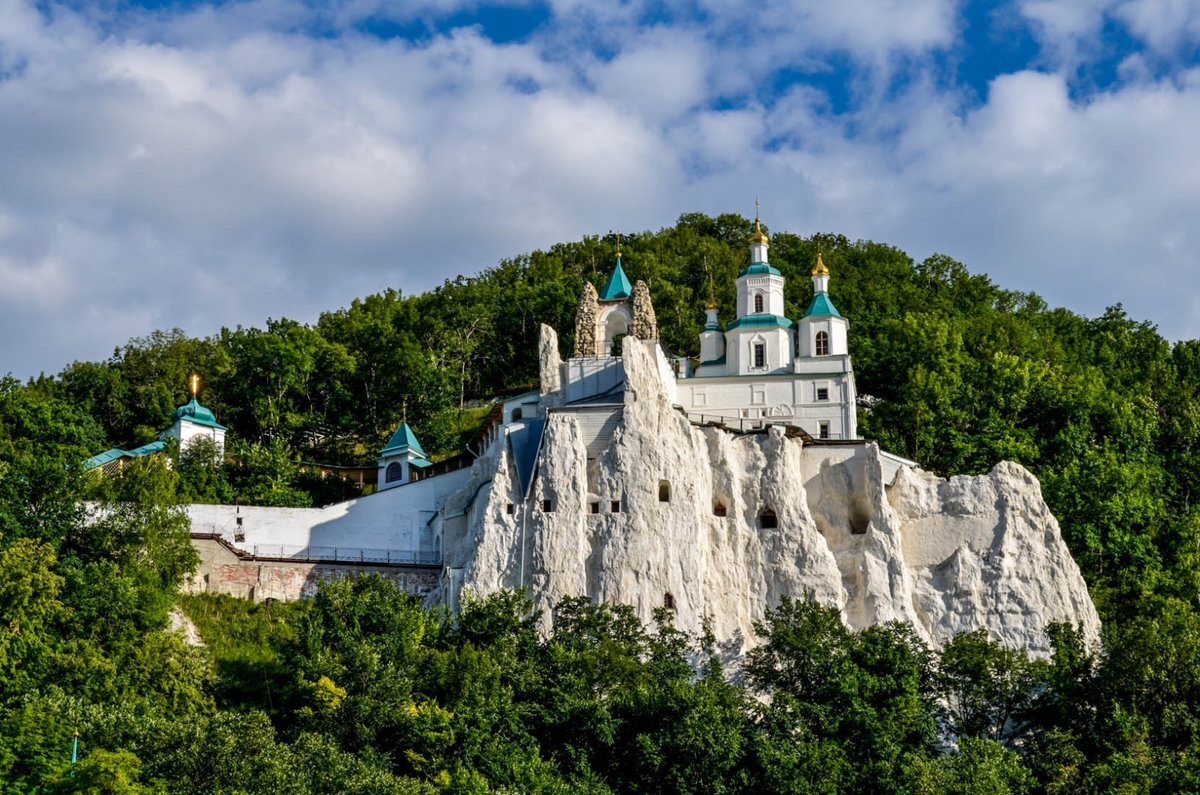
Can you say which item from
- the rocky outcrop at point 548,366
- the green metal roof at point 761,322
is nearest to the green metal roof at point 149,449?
the rocky outcrop at point 548,366

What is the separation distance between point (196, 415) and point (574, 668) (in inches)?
808

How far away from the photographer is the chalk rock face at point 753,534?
46938 mm

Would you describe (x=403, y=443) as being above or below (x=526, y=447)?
above

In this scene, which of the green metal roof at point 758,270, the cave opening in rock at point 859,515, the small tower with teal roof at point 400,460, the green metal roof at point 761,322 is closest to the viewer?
the cave opening in rock at point 859,515

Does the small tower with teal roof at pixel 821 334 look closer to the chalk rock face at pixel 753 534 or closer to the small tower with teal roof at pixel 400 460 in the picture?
the chalk rock face at pixel 753 534

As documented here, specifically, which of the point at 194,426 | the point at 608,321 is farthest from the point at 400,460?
the point at 608,321

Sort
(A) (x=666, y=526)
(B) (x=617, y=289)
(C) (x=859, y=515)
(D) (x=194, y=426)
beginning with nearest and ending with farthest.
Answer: (A) (x=666, y=526) < (C) (x=859, y=515) < (B) (x=617, y=289) < (D) (x=194, y=426)

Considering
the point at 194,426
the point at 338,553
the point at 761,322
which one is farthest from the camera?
the point at 194,426

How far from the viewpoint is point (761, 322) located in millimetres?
57094

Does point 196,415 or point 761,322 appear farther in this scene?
point 196,415

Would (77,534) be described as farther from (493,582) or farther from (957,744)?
(957,744)

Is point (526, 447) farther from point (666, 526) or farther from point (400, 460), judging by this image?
point (400, 460)

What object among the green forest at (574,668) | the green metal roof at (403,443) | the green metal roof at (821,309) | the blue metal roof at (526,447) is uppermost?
the green metal roof at (821,309)

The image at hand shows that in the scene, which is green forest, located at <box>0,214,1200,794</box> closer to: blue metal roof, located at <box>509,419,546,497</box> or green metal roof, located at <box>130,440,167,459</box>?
green metal roof, located at <box>130,440,167,459</box>
